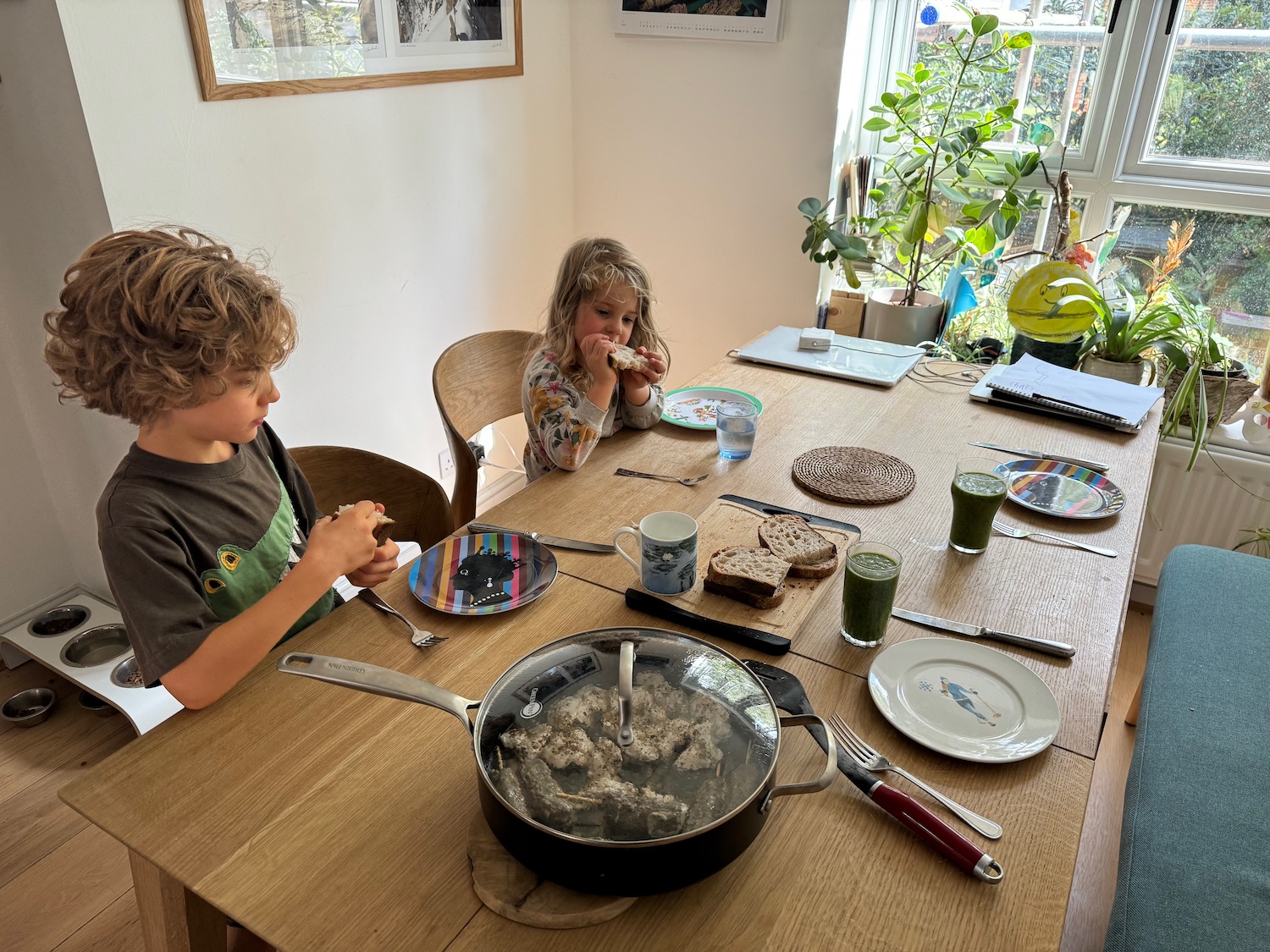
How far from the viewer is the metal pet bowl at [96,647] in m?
2.05

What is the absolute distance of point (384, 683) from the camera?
2.78 ft

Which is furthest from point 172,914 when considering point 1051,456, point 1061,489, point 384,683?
point 1051,456

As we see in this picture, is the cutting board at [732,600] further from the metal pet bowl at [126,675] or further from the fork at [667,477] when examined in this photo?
the metal pet bowl at [126,675]

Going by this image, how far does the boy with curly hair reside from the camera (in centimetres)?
99

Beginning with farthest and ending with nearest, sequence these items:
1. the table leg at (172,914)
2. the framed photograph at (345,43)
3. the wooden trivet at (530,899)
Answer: the framed photograph at (345,43) < the table leg at (172,914) < the wooden trivet at (530,899)

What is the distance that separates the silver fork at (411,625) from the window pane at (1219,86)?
8.14 ft

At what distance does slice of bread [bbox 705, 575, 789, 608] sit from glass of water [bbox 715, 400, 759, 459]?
44cm

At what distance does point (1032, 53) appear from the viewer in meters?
2.48

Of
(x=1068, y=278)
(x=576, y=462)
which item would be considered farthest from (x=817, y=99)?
(x=576, y=462)

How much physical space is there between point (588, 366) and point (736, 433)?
30 cm

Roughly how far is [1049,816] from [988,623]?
0.32 meters

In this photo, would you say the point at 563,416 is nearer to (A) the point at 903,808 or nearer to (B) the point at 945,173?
(A) the point at 903,808

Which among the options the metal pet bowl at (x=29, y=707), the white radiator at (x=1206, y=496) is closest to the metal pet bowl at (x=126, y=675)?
the metal pet bowl at (x=29, y=707)

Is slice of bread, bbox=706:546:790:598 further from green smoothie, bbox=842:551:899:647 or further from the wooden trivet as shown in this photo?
the wooden trivet
